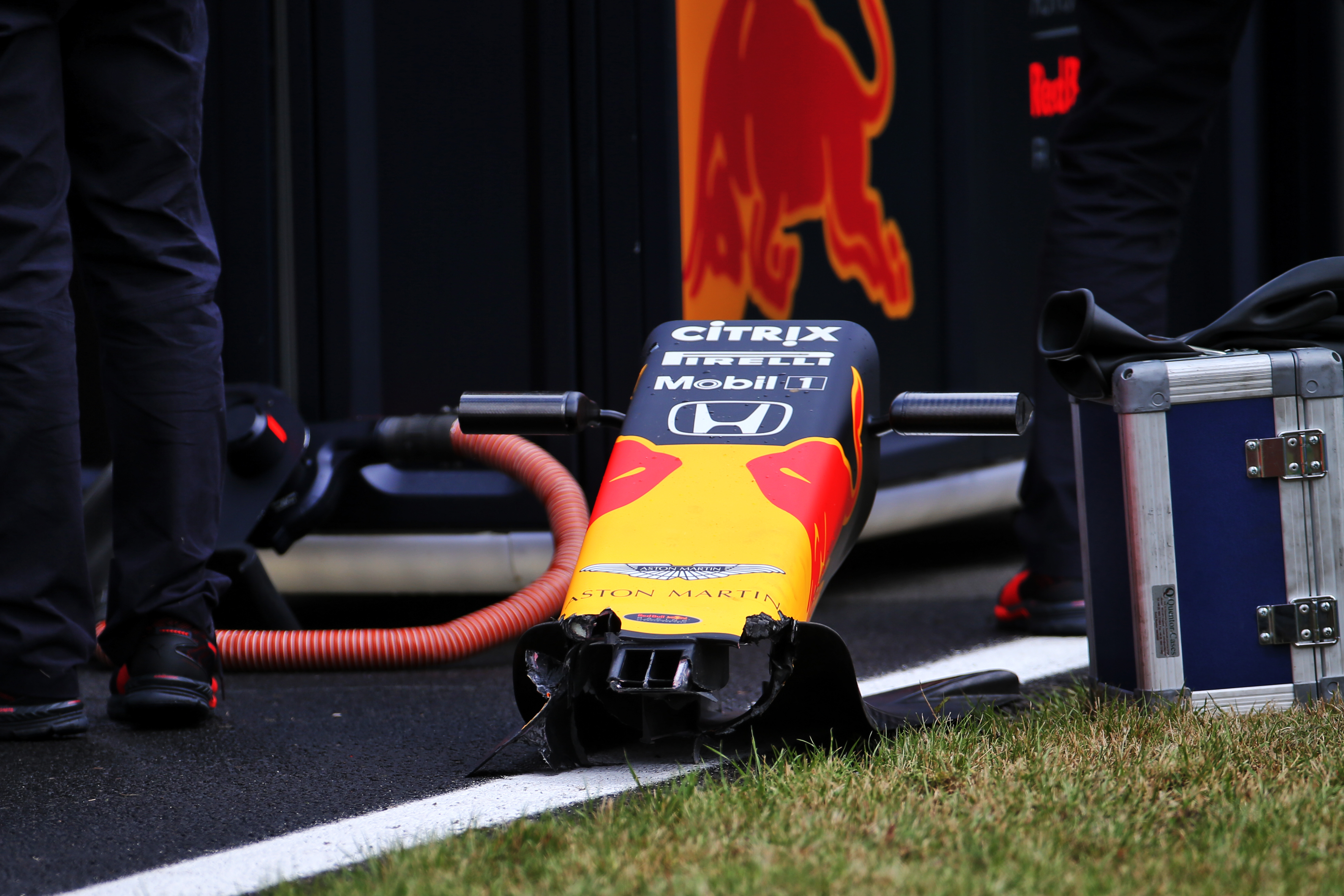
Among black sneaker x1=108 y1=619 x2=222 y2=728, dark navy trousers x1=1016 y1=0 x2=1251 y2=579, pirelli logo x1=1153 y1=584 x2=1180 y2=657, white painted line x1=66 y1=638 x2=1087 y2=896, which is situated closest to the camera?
white painted line x1=66 y1=638 x2=1087 y2=896

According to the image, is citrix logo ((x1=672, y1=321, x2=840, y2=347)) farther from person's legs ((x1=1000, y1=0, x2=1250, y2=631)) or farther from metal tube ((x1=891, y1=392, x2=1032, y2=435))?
person's legs ((x1=1000, y1=0, x2=1250, y2=631))

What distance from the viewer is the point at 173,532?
94.7 inches

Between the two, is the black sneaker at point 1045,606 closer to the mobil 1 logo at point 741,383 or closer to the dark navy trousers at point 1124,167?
the dark navy trousers at point 1124,167

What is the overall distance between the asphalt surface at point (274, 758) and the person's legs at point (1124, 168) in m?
0.39

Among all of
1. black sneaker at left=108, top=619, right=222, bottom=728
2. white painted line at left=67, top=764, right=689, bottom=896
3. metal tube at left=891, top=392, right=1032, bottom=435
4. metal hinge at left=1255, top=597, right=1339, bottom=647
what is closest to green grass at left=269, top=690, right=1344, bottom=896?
white painted line at left=67, top=764, right=689, bottom=896

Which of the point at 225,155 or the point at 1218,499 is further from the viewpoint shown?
the point at 225,155

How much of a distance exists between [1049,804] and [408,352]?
1932mm

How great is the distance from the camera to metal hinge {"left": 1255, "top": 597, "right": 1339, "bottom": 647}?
81.8 inches

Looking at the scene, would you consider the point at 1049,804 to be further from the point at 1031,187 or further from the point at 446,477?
the point at 1031,187

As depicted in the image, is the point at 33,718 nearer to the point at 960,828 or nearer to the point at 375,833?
the point at 375,833

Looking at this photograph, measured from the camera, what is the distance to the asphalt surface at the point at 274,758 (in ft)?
5.74

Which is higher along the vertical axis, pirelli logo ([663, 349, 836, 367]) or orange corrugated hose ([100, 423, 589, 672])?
pirelli logo ([663, 349, 836, 367])

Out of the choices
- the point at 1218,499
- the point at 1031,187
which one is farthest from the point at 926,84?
the point at 1218,499

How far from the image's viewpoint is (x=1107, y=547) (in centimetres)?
219
